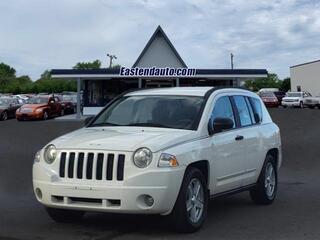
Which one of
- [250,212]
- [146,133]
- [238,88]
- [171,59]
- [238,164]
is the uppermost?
[171,59]

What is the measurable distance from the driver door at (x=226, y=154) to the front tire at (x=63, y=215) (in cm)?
185

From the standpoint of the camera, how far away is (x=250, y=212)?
8.62m

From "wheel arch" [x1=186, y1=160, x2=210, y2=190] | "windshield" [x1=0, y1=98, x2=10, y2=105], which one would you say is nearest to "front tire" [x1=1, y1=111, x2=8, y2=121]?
"windshield" [x1=0, y1=98, x2=10, y2=105]

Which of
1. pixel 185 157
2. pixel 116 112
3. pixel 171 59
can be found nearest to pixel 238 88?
Result: pixel 116 112

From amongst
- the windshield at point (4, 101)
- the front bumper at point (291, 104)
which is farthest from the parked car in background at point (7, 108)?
the front bumper at point (291, 104)

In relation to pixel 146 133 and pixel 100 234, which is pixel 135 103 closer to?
pixel 146 133

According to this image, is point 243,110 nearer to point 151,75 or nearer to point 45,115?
point 45,115

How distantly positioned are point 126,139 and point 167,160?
0.55 meters

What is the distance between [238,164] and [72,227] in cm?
249

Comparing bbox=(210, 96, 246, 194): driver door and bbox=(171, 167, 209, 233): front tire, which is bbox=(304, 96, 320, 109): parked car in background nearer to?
bbox=(210, 96, 246, 194): driver door

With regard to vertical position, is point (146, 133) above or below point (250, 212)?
above

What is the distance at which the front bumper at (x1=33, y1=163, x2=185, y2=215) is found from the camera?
21.3 ft

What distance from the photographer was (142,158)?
258 inches

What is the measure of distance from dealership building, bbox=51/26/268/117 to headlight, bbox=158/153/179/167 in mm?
34024
